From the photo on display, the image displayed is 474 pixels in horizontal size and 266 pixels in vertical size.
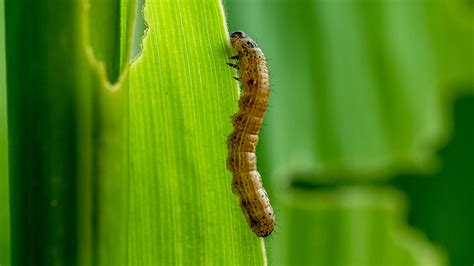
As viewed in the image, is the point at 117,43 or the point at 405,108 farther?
the point at 405,108

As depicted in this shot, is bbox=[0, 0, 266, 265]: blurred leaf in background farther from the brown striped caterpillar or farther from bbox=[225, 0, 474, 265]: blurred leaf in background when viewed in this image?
bbox=[225, 0, 474, 265]: blurred leaf in background

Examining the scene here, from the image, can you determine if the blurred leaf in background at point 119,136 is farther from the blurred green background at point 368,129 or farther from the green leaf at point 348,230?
the green leaf at point 348,230

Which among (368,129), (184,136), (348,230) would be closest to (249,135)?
(184,136)

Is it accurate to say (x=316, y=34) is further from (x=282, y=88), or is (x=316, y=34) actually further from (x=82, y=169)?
(x=82, y=169)

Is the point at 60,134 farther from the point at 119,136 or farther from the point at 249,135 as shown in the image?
the point at 249,135

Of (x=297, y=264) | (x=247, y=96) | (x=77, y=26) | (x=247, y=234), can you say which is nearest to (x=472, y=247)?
(x=297, y=264)

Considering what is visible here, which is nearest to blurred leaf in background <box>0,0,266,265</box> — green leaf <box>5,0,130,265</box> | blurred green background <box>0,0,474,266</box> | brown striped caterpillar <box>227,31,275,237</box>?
green leaf <box>5,0,130,265</box>

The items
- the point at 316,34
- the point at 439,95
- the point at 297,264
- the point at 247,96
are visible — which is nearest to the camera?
the point at 247,96
